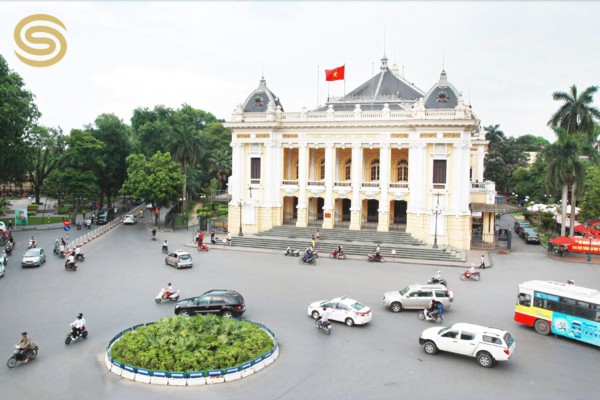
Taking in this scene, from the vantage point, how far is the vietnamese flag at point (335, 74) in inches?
1663

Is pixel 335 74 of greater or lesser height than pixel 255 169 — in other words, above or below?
above

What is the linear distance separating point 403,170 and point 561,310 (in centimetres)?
2743

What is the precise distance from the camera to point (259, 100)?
1757 inches

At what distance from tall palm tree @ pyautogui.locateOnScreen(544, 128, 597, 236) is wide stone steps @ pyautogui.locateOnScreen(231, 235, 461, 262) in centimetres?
1196

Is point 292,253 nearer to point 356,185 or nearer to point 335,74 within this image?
point 356,185

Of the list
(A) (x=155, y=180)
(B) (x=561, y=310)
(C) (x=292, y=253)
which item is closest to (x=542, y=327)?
(B) (x=561, y=310)

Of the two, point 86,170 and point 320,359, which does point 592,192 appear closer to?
point 320,359

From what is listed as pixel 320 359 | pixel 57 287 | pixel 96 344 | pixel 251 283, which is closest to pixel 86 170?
pixel 57 287

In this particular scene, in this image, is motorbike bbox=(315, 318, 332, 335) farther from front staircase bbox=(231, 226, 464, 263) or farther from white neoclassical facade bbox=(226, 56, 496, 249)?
white neoclassical facade bbox=(226, 56, 496, 249)

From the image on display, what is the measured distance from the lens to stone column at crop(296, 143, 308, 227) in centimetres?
4334

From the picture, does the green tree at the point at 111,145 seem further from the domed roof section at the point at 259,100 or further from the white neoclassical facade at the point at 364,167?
the domed roof section at the point at 259,100

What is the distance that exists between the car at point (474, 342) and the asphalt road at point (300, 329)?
0.41 m

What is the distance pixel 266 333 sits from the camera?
688 inches

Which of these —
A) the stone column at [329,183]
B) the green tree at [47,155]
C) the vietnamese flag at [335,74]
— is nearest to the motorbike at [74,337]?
the stone column at [329,183]
